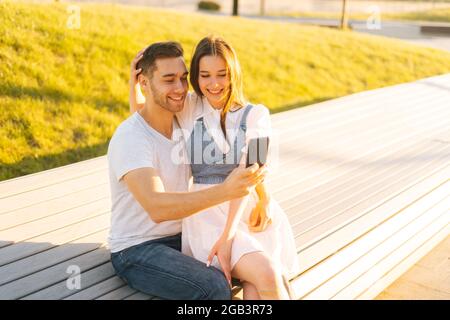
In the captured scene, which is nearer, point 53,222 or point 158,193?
point 158,193

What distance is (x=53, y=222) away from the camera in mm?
3691

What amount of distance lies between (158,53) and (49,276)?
1180mm

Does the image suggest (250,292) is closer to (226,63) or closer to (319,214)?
(226,63)

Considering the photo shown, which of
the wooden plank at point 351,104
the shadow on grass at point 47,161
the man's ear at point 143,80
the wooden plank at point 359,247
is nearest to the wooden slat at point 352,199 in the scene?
the wooden plank at point 359,247

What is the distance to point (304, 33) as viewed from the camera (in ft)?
43.3

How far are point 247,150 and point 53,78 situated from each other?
5054 millimetres

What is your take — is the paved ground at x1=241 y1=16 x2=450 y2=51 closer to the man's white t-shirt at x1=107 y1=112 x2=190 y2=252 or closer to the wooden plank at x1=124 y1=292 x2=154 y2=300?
the man's white t-shirt at x1=107 y1=112 x2=190 y2=252

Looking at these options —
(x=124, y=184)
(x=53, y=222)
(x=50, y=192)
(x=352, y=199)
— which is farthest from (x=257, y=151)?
(x=50, y=192)

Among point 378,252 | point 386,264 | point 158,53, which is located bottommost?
point 386,264

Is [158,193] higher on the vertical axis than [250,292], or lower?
higher

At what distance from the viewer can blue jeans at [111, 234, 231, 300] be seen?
2.70 metres

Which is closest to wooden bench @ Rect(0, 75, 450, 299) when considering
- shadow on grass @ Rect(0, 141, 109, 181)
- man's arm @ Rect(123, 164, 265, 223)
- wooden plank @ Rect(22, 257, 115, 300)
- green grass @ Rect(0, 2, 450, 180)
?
wooden plank @ Rect(22, 257, 115, 300)

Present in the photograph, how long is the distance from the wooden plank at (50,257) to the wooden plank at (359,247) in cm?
114
